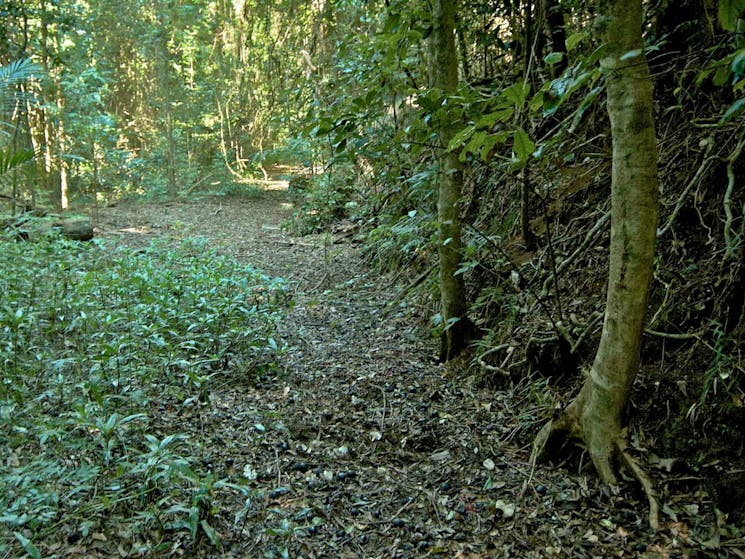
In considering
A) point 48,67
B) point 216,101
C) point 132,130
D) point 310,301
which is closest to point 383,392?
point 310,301

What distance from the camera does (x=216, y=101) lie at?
1648 cm

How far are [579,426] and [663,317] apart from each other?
78 cm

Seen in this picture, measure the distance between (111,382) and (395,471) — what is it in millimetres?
1764

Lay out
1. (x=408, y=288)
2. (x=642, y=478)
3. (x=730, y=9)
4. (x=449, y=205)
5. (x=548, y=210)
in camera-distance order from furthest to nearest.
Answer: (x=408, y=288) < (x=548, y=210) < (x=449, y=205) < (x=642, y=478) < (x=730, y=9)

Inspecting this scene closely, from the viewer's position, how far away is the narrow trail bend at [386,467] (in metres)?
2.19

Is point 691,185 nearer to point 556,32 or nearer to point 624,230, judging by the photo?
point 624,230

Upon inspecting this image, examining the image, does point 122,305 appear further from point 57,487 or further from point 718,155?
point 718,155

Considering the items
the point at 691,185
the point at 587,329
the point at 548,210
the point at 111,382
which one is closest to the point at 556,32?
the point at 548,210

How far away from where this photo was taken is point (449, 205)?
369 cm

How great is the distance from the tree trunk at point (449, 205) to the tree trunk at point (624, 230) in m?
1.34

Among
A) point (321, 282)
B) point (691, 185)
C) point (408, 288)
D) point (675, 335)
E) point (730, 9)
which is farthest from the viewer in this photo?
point (321, 282)

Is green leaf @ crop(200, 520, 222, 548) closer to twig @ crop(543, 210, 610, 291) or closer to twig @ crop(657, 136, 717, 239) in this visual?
twig @ crop(543, 210, 610, 291)

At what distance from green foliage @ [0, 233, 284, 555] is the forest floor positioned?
0.58ft

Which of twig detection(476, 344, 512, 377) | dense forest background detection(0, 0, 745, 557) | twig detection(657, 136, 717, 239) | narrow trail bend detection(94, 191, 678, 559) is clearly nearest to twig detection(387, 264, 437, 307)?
dense forest background detection(0, 0, 745, 557)
